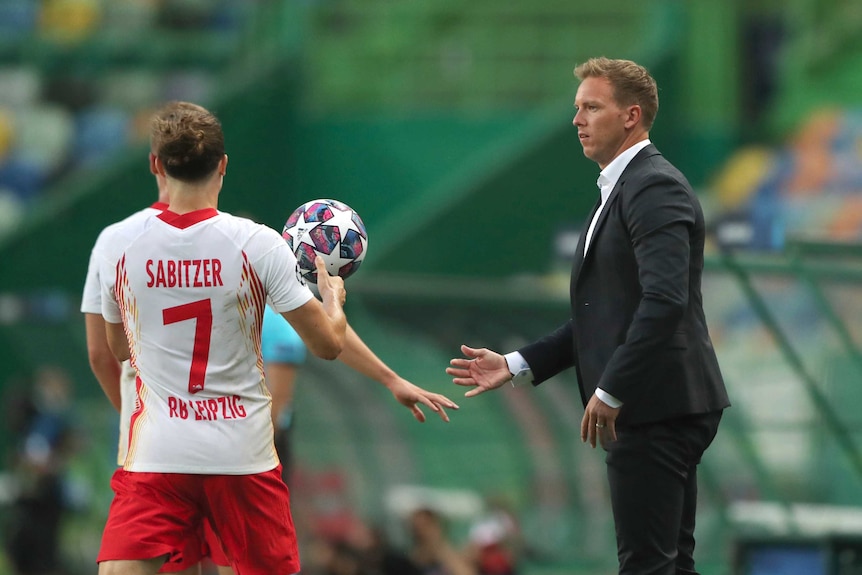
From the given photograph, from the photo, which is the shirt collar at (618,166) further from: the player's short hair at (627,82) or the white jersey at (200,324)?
the white jersey at (200,324)

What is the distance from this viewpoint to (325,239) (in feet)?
18.5

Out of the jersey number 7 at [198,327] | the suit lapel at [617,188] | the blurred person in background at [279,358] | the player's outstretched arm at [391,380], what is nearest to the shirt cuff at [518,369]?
the player's outstretched arm at [391,380]

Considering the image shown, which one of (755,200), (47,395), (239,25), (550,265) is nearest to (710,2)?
(755,200)

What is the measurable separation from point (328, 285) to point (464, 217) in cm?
986

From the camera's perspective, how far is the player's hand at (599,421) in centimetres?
484

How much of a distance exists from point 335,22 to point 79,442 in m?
6.79

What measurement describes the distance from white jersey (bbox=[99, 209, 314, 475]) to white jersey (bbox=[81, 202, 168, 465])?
0.27 m

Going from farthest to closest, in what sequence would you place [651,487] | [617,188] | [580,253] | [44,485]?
1. [44,485]
2. [580,253]
3. [617,188]
4. [651,487]

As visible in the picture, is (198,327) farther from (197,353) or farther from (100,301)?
(100,301)

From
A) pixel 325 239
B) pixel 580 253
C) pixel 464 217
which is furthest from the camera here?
pixel 464 217

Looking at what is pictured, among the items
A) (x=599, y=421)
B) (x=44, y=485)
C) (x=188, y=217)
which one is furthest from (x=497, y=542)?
(x=188, y=217)

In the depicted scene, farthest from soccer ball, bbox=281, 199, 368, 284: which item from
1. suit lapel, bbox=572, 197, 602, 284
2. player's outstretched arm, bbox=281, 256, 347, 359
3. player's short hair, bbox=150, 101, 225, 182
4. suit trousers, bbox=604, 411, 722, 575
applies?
suit trousers, bbox=604, 411, 722, 575

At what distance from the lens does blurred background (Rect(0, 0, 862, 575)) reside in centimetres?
888

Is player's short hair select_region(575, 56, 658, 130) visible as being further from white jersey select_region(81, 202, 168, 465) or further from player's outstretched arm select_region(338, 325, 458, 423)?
white jersey select_region(81, 202, 168, 465)
